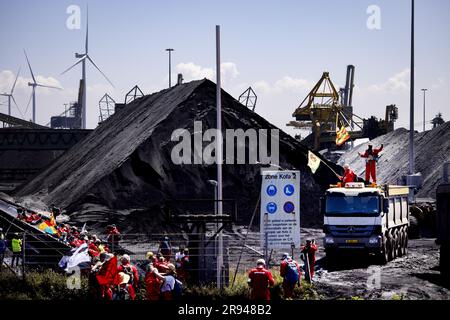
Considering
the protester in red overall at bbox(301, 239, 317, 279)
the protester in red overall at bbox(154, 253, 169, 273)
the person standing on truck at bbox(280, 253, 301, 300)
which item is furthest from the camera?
the protester in red overall at bbox(301, 239, 317, 279)

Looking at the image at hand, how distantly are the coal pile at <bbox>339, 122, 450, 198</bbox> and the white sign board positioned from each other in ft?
134

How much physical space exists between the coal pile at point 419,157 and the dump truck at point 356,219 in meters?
32.8

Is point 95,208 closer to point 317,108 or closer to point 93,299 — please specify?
point 93,299

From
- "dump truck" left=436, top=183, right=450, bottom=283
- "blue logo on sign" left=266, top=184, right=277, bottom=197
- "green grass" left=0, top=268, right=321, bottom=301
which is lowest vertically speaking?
"green grass" left=0, top=268, right=321, bottom=301

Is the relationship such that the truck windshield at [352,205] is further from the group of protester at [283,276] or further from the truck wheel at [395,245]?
the group of protester at [283,276]

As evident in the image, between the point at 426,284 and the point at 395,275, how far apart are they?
7.72ft

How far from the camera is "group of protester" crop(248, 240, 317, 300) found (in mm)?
18922

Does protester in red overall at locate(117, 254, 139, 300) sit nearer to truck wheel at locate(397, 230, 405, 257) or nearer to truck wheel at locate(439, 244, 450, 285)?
truck wheel at locate(439, 244, 450, 285)

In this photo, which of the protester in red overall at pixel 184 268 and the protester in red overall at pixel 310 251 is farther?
the protester in red overall at pixel 310 251

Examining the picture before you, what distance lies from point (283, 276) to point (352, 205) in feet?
27.3

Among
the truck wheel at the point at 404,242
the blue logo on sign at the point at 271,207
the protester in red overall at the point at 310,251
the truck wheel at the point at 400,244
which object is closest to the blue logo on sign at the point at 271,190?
the blue logo on sign at the point at 271,207

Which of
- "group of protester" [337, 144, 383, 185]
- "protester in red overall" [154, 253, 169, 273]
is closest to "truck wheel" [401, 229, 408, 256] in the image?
"group of protester" [337, 144, 383, 185]

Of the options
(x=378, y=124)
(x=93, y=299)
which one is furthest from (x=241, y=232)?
(x=378, y=124)

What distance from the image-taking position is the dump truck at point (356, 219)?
Answer: 2848 centimetres
